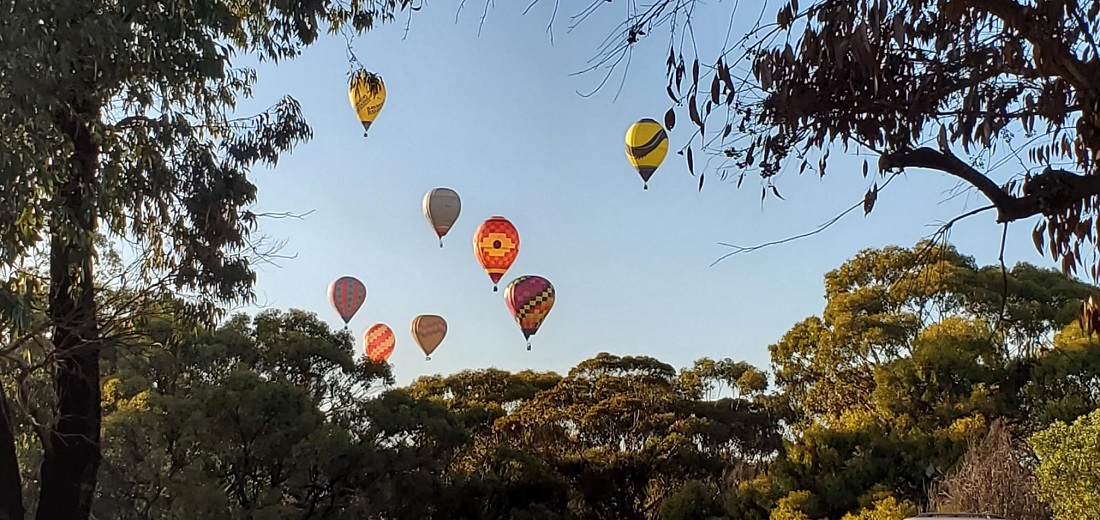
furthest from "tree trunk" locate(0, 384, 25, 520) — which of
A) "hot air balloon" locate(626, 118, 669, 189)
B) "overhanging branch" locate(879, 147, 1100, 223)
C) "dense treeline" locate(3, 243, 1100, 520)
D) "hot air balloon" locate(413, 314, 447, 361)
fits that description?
"hot air balloon" locate(413, 314, 447, 361)

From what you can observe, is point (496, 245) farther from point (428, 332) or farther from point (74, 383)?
point (74, 383)

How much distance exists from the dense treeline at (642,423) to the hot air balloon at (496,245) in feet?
5.40

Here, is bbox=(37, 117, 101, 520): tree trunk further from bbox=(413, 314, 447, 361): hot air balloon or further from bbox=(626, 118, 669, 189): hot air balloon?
bbox=(413, 314, 447, 361): hot air balloon

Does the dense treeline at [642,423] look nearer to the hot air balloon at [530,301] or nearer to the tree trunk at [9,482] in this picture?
the hot air balloon at [530,301]

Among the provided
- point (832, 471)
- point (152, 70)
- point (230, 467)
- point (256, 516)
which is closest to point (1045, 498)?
point (832, 471)

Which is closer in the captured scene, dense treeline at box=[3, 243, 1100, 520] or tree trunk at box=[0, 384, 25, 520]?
tree trunk at box=[0, 384, 25, 520]

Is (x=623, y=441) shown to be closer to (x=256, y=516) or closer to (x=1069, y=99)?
(x=256, y=516)

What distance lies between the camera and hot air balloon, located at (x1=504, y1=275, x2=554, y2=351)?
17.3 metres

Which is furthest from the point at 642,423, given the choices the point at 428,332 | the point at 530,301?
the point at 428,332

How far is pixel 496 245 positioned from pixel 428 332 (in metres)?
2.87

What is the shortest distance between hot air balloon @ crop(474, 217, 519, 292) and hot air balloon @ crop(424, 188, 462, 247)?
0.55 meters

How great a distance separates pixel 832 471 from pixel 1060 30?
10062 millimetres

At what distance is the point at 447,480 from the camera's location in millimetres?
14750

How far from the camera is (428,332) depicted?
18812mm
